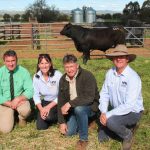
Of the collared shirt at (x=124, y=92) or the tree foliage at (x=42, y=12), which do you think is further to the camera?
the tree foliage at (x=42, y=12)

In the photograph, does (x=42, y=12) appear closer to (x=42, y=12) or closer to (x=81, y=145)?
(x=42, y=12)

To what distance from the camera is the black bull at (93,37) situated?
494 inches

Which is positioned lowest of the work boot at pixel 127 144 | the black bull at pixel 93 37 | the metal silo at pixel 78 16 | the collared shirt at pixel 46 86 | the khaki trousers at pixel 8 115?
the work boot at pixel 127 144

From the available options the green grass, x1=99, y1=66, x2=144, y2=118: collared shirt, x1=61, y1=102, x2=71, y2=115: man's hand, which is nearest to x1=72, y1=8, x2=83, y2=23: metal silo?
the green grass

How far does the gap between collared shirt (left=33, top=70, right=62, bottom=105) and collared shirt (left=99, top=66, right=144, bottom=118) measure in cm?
85

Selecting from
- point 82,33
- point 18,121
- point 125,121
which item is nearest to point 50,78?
point 18,121

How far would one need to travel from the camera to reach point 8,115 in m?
5.18

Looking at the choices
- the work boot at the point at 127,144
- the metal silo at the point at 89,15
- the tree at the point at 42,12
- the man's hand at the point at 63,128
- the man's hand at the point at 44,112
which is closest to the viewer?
the work boot at the point at 127,144

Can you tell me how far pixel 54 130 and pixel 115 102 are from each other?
3.47 ft

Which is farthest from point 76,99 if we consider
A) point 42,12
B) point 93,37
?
point 42,12

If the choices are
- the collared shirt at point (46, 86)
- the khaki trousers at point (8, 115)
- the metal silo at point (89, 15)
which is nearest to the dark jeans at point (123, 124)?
the collared shirt at point (46, 86)

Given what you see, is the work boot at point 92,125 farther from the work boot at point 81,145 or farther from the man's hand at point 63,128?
the work boot at point 81,145

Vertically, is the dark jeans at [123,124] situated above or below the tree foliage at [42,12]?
below

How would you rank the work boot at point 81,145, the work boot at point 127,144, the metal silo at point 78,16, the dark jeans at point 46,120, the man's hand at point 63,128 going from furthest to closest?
the metal silo at point 78,16 < the dark jeans at point 46,120 < the man's hand at point 63,128 < the work boot at point 81,145 < the work boot at point 127,144
